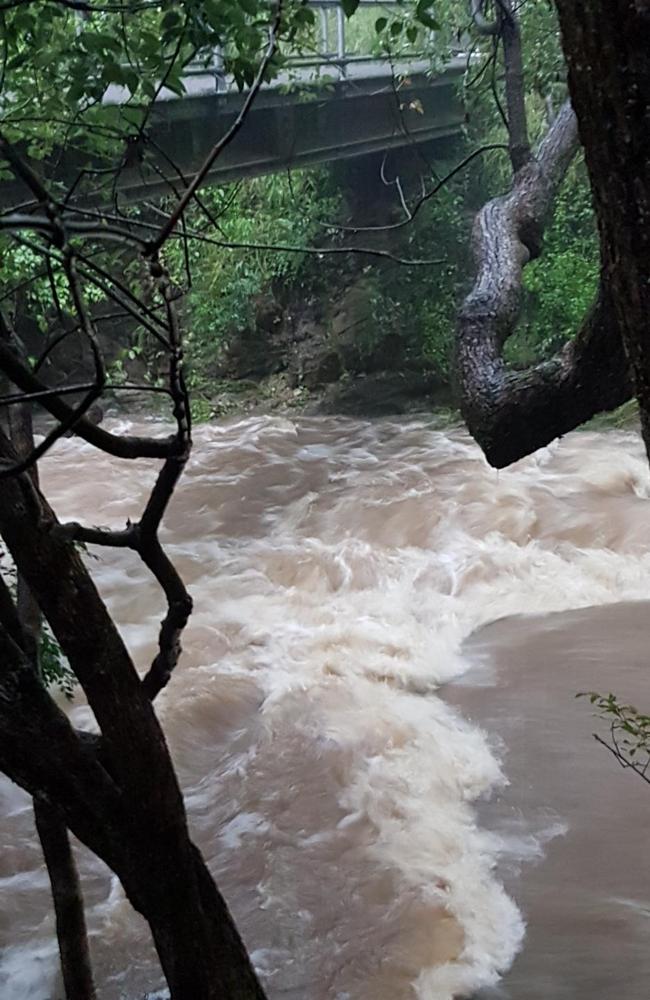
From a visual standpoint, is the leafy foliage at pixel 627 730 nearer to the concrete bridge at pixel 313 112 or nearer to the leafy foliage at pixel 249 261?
the concrete bridge at pixel 313 112

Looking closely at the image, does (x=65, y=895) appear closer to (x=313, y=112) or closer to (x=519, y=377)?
(x=519, y=377)

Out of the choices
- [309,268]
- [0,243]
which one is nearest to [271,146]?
[309,268]

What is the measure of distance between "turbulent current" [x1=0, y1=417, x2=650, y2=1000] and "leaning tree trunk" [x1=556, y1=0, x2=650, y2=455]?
3184 mm

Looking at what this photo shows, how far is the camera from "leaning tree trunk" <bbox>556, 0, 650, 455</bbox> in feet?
4.09

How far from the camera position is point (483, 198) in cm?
1155

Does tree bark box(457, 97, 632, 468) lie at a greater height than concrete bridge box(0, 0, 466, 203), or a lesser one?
lesser

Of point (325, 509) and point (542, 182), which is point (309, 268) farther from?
point (542, 182)

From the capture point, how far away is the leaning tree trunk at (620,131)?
4.09ft

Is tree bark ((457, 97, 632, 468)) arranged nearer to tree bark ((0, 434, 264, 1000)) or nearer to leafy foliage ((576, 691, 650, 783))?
leafy foliage ((576, 691, 650, 783))

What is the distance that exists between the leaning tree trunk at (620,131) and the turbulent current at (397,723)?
318 cm

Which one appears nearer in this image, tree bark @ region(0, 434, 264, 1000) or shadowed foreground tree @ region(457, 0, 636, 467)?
shadowed foreground tree @ region(457, 0, 636, 467)

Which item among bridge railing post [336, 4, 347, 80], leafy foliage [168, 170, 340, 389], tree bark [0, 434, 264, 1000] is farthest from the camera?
leafy foliage [168, 170, 340, 389]

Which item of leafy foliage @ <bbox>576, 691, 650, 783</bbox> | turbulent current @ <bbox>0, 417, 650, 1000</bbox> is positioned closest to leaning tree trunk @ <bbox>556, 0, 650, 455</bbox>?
leafy foliage @ <bbox>576, 691, 650, 783</bbox>

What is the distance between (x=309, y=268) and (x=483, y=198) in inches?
89.8
